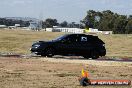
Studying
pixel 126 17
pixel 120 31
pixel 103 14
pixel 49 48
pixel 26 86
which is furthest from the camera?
pixel 103 14

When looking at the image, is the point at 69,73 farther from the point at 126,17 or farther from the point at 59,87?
the point at 126,17

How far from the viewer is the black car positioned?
2902 cm

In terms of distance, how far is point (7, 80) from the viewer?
15414 millimetres

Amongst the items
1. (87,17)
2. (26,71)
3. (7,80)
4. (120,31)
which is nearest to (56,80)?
(7,80)

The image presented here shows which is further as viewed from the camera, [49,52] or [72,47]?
[72,47]

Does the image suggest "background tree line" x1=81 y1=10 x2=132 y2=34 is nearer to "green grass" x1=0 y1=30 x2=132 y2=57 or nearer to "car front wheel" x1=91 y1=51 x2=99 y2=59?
"green grass" x1=0 y1=30 x2=132 y2=57

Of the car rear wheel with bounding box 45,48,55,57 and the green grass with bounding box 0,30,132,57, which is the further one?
the green grass with bounding box 0,30,132,57

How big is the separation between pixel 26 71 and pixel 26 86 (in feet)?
14.5

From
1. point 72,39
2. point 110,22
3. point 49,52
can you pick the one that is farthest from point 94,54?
point 110,22

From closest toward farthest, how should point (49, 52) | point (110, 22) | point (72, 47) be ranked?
point (49, 52) < point (72, 47) < point (110, 22)

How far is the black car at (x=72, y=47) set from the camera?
29.0 meters

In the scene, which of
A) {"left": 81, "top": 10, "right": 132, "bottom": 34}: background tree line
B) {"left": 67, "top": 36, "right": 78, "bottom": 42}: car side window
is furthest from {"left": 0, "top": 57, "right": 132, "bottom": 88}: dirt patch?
{"left": 81, "top": 10, "right": 132, "bottom": 34}: background tree line

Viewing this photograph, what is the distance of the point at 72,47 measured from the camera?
29453 mm

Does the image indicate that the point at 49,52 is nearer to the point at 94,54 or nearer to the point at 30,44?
the point at 94,54
